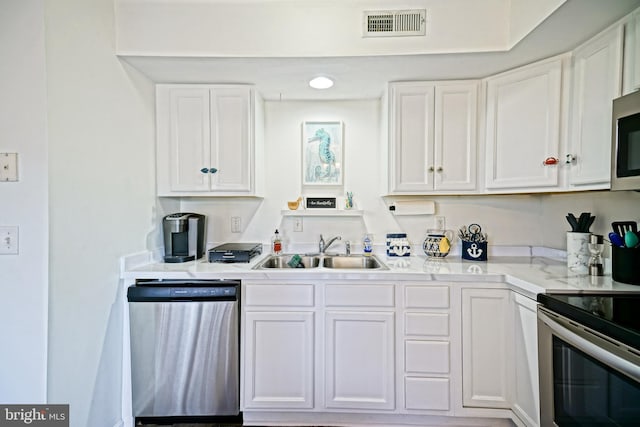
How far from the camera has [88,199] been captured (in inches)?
61.4

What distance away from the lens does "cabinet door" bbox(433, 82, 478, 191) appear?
2.06 meters

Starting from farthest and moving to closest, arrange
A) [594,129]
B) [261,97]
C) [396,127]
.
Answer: [261,97] < [396,127] < [594,129]

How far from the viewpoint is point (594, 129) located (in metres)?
1.58

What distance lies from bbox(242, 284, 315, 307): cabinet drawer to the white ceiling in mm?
1342

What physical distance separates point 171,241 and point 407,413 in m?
1.86

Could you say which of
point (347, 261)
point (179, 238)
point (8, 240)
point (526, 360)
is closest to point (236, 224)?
point (179, 238)

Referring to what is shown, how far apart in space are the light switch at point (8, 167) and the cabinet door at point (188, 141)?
828 millimetres

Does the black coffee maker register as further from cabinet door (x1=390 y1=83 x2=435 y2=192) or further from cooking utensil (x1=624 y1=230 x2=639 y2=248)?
cooking utensil (x1=624 y1=230 x2=639 y2=248)

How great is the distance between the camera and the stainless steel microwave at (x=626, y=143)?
129 centimetres

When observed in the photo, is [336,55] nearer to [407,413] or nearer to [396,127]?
[396,127]

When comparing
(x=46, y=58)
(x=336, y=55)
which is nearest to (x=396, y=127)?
(x=336, y=55)

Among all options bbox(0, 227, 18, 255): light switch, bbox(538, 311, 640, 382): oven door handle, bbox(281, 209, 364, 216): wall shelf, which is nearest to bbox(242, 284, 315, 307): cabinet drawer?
bbox(281, 209, 364, 216): wall shelf

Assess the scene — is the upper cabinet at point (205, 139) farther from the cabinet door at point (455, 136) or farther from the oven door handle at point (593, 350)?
the oven door handle at point (593, 350)

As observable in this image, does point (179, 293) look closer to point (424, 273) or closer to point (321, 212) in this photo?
point (321, 212)
